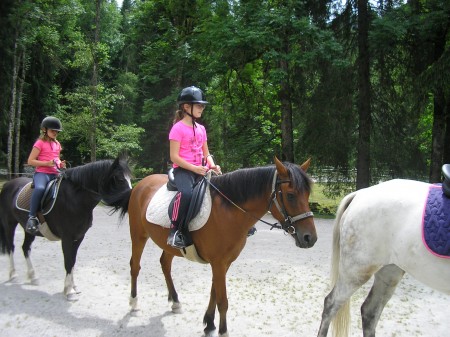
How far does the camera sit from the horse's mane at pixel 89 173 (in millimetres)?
5332

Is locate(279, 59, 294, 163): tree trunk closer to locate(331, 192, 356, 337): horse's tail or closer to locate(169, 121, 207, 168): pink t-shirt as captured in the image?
locate(169, 121, 207, 168): pink t-shirt

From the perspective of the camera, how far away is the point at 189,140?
414 centimetres

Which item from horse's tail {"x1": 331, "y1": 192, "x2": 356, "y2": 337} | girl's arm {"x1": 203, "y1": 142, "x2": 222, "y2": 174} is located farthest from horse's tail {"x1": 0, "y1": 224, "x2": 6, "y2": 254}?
horse's tail {"x1": 331, "y1": 192, "x2": 356, "y2": 337}

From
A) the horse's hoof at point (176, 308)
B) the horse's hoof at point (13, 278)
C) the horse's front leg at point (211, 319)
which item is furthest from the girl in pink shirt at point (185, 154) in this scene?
the horse's hoof at point (13, 278)

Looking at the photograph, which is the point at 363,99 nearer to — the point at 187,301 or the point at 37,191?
the point at 187,301

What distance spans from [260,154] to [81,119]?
8152mm

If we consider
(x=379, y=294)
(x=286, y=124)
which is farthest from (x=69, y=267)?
(x=286, y=124)

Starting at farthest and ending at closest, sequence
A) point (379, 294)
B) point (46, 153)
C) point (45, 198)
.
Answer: point (46, 153)
point (45, 198)
point (379, 294)

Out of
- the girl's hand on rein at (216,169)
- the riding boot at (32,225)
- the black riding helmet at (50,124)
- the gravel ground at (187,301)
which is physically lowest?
the gravel ground at (187,301)

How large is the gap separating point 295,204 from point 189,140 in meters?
1.33

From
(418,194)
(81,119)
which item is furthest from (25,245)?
(81,119)

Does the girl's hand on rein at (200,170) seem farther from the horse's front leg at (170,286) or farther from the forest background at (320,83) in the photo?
the forest background at (320,83)

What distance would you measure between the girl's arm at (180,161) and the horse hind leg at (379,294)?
198 centimetres

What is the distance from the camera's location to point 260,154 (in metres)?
16.5
